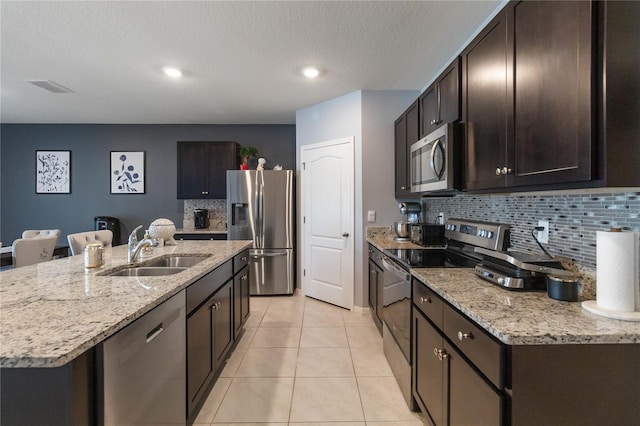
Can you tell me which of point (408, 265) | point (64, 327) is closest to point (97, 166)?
point (64, 327)

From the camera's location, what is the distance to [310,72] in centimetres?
288

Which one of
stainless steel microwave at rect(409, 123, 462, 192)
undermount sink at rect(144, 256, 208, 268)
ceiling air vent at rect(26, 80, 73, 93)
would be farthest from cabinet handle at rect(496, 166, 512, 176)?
ceiling air vent at rect(26, 80, 73, 93)

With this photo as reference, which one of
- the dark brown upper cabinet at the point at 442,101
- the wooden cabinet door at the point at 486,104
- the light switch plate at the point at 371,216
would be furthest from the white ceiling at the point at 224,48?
the light switch plate at the point at 371,216

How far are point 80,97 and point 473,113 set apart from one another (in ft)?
14.5

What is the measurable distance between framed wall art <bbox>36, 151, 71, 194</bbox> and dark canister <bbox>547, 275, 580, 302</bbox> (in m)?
6.36

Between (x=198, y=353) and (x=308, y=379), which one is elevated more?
(x=198, y=353)

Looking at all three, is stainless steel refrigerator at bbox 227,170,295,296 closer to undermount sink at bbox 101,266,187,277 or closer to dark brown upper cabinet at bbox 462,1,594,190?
undermount sink at bbox 101,266,187,277

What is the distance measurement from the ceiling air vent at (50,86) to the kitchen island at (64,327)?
8.80 feet

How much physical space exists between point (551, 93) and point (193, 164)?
4470 mm

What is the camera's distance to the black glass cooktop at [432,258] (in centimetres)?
176

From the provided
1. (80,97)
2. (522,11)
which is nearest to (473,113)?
(522,11)

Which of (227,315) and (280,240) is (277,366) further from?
(280,240)

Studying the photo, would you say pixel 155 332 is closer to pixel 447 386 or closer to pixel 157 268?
pixel 157 268

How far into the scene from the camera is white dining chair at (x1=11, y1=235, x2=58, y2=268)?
281cm
